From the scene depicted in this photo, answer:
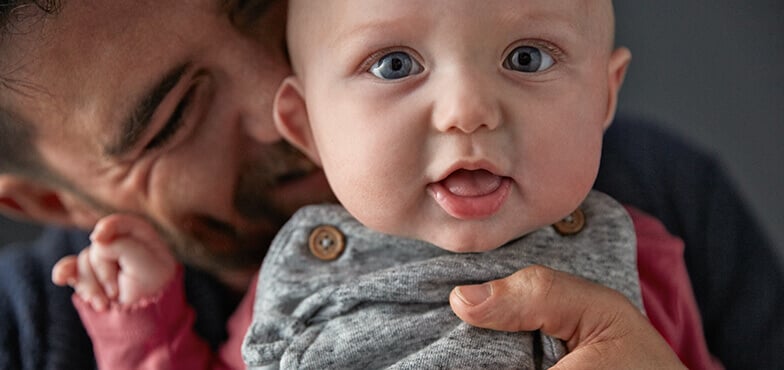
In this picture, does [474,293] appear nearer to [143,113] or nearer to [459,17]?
[459,17]

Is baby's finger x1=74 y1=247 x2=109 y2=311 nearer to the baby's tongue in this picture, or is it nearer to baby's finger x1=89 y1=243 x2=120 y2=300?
baby's finger x1=89 y1=243 x2=120 y2=300

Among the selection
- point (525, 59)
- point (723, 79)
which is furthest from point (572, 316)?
point (723, 79)

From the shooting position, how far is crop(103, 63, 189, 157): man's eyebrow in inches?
40.6

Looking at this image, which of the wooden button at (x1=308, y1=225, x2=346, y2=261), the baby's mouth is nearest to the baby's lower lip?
the baby's mouth

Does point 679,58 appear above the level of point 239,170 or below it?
above

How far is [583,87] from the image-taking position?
3.00ft

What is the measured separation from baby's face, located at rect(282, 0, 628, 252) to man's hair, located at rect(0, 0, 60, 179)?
0.29 metres

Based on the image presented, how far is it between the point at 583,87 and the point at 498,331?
0.27 metres

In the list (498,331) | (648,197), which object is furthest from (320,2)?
(648,197)

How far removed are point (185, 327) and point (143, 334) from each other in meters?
0.06

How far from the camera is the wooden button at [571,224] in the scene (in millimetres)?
Result: 1039

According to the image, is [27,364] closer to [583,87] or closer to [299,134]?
[299,134]

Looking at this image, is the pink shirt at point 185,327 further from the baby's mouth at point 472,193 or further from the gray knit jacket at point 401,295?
the baby's mouth at point 472,193

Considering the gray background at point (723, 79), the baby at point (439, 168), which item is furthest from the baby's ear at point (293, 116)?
the gray background at point (723, 79)
